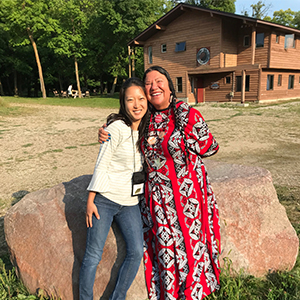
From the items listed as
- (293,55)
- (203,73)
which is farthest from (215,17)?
(293,55)

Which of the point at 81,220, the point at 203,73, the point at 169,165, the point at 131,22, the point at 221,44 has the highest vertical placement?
the point at 131,22

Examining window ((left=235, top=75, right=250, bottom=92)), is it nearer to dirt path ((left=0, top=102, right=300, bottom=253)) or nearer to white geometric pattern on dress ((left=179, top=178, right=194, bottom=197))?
dirt path ((left=0, top=102, right=300, bottom=253))

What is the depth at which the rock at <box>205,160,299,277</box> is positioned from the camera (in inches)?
110

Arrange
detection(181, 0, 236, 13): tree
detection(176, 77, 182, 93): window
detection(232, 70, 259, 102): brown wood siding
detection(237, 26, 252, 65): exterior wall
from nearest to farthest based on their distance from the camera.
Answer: detection(237, 26, 252, 65): exterior wall
detection(232, 70, 259, 102): brown wood siding
detection(176, 77, 182, 93): window
detection(181, 0, 236, 13): tree

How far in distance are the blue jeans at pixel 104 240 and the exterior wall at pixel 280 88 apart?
887 inches

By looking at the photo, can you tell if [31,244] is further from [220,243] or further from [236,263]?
[236,263]

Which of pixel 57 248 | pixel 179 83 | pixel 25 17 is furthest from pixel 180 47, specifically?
pixel 57 248

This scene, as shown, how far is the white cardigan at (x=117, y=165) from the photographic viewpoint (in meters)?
2.22

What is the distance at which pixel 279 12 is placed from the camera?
1925 inches

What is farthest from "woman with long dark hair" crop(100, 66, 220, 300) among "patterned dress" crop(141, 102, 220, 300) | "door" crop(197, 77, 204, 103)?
"door" crop(197, 77, 204, 103)

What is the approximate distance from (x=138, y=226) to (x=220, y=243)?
878 millimetres

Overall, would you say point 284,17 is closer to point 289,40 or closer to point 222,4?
point 222,4

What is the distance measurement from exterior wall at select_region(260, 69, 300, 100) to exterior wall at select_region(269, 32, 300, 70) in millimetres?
758

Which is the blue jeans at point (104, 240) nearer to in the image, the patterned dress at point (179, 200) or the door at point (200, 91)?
the patterned dress at point (179, 200)
